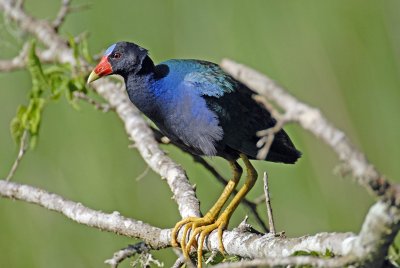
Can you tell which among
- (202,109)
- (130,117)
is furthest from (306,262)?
(130,117)

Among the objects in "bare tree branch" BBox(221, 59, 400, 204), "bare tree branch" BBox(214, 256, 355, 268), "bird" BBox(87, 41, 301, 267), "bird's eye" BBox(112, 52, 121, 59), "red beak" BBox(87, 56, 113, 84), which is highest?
"bird's eye" BBox(112, 52, 121, 59)

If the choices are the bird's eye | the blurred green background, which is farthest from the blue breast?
the blurred green background

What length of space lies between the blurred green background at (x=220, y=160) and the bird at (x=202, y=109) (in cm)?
56

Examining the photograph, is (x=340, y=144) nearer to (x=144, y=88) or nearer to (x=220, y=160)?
(x=144, y=88)

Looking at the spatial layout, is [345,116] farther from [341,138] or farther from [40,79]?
[341,138]

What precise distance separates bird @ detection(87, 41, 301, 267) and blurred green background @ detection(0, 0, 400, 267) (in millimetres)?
560

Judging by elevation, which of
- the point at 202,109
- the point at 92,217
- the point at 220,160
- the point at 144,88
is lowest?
the point at 92,217

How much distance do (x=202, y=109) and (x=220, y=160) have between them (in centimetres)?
86

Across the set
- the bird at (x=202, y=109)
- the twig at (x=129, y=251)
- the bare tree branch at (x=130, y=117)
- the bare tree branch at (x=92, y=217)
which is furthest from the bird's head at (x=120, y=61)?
the twig at (x=129, y=251)

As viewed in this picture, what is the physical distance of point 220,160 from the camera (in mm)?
3156

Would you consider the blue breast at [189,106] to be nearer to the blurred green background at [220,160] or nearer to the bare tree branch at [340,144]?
the blurred green background at [220,160]

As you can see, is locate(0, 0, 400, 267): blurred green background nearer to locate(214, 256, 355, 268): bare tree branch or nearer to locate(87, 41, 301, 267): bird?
locate(87, 41, 301, 267): bird

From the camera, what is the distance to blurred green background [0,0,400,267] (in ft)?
9.70

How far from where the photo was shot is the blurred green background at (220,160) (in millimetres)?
2955
